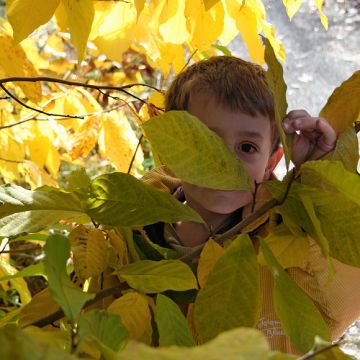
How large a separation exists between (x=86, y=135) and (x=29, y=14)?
0.51m

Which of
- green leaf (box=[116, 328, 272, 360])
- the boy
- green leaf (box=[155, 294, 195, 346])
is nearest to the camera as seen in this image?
green leaf (box=[116, 328, 272, 360])

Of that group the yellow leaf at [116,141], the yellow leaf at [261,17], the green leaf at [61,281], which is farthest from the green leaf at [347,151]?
the yellow leaf at [116,141]

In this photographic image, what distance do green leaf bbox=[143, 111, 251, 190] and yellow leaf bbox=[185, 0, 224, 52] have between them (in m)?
0.30

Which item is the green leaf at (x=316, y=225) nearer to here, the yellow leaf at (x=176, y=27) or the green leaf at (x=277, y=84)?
the green leaf at (x=277, y=84)

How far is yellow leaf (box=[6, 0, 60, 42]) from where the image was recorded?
19.7 inches

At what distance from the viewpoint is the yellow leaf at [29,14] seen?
19.7 inches

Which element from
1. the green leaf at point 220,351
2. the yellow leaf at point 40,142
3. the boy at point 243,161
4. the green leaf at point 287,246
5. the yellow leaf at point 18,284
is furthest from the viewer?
the yellow leaf at point 40,142

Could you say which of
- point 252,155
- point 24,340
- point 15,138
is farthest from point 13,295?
point 24,340

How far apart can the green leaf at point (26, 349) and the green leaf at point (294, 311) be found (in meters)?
0.20

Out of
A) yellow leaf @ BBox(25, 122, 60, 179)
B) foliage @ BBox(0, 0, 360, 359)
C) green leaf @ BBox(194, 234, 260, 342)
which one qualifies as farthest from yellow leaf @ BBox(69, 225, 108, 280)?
yellow leaf @ BBox(25, 122, 60, 179)

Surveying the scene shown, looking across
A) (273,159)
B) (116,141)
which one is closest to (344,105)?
(273,159)

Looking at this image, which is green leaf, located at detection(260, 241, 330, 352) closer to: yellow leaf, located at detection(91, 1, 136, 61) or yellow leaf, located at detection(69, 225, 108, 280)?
yellow leaf, located at detection(69, 225, 108, 280)

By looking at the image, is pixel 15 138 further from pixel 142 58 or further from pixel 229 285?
pixel 142 58

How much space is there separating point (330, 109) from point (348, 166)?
61mm
